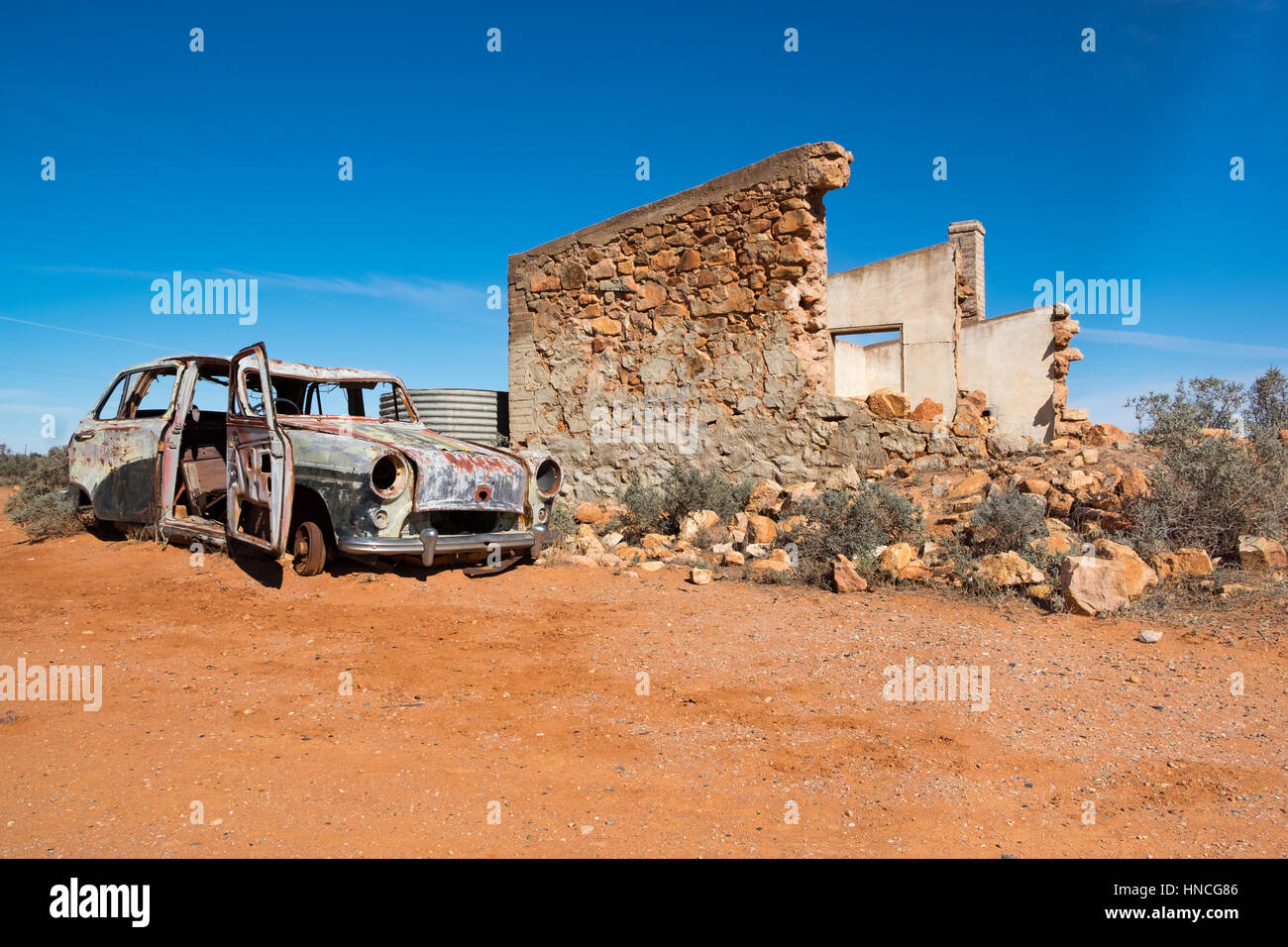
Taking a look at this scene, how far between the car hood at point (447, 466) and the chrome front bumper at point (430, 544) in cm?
22

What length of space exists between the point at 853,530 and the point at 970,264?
1134cm

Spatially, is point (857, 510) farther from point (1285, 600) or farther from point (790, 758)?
point (790, 758)

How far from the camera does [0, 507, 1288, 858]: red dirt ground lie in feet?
8.09

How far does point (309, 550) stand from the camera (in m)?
5.68

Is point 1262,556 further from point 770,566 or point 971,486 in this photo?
point 770,566

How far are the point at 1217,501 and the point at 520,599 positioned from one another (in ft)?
17.2

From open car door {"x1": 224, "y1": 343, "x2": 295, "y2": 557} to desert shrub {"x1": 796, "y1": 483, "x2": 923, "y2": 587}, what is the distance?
388cm

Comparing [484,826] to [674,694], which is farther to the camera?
[674,694]

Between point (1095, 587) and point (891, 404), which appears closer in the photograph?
point (1095, 587)

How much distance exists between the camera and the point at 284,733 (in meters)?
3.28

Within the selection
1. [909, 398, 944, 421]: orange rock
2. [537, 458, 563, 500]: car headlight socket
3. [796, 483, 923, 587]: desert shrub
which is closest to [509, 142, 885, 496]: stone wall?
[796, 483, 923, 587]: desert shrub

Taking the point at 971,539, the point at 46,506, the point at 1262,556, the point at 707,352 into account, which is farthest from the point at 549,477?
the point at 46,506

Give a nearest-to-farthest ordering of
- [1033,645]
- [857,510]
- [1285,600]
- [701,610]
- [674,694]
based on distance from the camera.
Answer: [674,694] → [1033,645] → [1285,600] → [701,610] → [857,510]

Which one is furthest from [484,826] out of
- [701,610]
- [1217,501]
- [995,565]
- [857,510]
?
Result: [1217,501]
